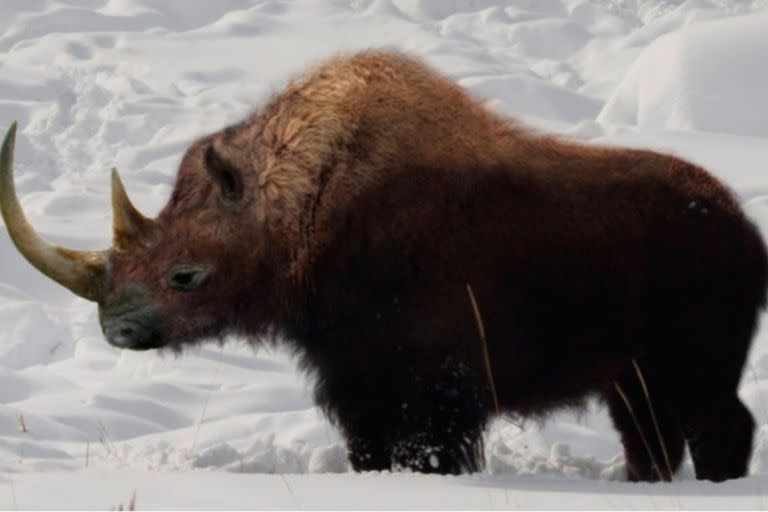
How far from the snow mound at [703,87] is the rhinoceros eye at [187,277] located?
6786mm

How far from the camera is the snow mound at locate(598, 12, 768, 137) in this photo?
13.3 metres

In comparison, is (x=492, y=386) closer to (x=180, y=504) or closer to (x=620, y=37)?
(x=180, y=504)

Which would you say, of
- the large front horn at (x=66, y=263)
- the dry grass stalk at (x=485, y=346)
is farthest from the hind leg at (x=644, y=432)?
the large front horn at (x=66, y=263)

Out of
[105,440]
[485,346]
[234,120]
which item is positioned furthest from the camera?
[234,120]

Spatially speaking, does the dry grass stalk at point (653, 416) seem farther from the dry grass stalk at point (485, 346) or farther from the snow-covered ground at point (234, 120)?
the dry grass stalk at point (485, 346)

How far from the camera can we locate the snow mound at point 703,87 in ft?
43.7

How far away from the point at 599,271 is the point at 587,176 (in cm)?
39

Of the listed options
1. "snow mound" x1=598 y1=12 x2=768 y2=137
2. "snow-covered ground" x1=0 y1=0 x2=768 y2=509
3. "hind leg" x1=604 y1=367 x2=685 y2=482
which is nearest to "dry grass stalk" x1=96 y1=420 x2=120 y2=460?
"snow-covered ground" x1=0 y1=0 x2=768 y2=509

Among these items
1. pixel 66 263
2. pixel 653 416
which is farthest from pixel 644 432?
pixel 66 263

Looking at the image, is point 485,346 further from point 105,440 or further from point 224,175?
point 105,440

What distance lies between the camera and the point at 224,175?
7086 mm

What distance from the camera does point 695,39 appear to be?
13.8m

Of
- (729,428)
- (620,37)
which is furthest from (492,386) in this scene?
(620,37)

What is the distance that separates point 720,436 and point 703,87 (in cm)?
665
